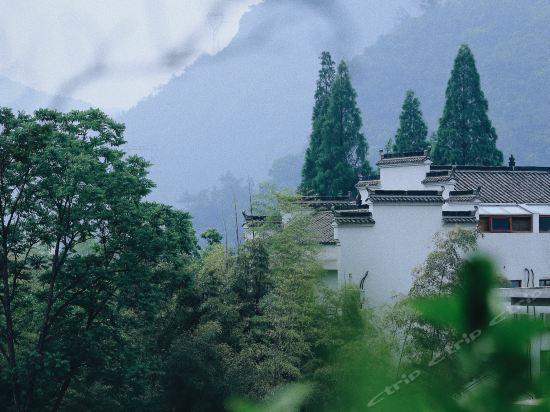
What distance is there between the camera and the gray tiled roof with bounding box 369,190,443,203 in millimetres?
13773

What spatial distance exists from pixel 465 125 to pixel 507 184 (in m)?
7.79

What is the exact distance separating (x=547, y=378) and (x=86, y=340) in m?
9.72

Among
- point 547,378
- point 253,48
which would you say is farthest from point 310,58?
point 547,378

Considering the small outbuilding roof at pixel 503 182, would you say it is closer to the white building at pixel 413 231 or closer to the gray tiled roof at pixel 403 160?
the white building at pixel 413 231

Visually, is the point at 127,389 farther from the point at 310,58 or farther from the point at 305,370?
the point at 310,58

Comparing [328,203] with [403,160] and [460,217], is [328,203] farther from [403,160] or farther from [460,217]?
[460,217]

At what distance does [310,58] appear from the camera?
79.1 meters

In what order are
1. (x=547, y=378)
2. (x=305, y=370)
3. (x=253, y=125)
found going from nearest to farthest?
(x=547, y=378), (x=305, y=370), (x=253, y=125)

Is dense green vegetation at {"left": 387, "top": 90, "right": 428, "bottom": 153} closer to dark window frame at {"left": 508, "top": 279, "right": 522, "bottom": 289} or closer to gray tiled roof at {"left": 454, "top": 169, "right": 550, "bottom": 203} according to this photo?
gray tiled roof at {"left": 454, "top": 169, "right": 550, "bottom": 203}

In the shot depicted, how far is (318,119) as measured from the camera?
24.7m

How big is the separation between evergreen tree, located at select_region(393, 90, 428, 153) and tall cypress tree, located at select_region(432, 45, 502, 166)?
135 cm

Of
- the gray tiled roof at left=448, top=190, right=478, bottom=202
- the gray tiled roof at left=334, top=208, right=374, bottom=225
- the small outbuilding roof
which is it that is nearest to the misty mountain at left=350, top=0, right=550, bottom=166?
the small outbuilding roof

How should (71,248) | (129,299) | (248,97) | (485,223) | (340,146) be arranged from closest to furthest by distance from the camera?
1. (129,299)
2. (71,248)
3. (485,223)
4. (340,146)
5. (248,97)

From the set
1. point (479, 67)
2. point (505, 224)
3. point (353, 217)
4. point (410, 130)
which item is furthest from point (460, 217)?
point (479, 67)
